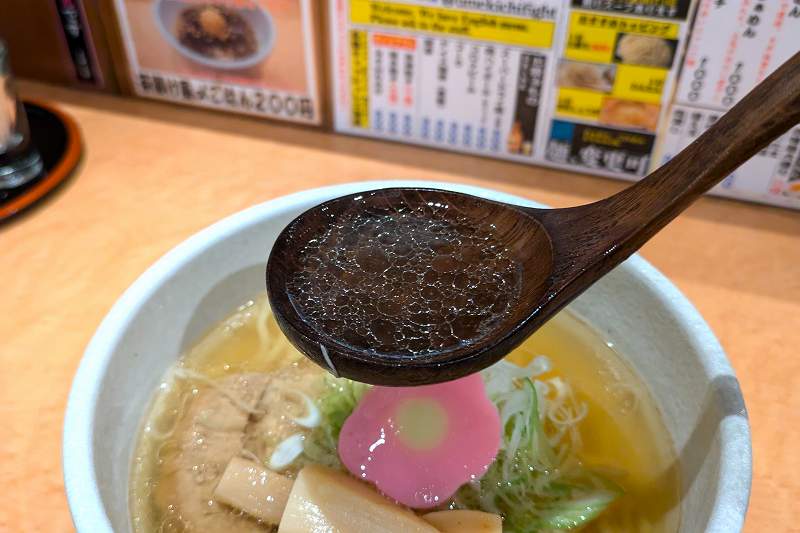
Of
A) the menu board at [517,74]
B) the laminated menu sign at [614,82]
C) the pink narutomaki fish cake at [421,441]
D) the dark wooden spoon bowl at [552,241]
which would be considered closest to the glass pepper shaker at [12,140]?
the menu board at [517,74]

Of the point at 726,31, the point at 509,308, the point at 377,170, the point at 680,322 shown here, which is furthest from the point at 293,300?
the point at 726,31

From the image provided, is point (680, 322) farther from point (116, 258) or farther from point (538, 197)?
point (116, 258)

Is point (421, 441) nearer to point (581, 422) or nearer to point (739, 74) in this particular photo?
point (581, 422)

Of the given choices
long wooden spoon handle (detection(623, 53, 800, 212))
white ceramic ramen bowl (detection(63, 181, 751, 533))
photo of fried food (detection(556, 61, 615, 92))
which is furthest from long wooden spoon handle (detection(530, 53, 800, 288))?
photo of fried food (detection(556, 61, 615, 92))

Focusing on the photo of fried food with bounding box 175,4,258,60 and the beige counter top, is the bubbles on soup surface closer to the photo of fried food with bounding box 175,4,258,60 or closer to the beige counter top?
the beige counter top

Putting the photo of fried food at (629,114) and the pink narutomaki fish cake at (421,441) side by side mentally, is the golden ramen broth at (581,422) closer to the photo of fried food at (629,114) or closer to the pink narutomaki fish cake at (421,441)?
the pink narutomaki fish cake at (421,441)

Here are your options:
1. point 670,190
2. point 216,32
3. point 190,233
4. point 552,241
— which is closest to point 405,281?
point 552,241
